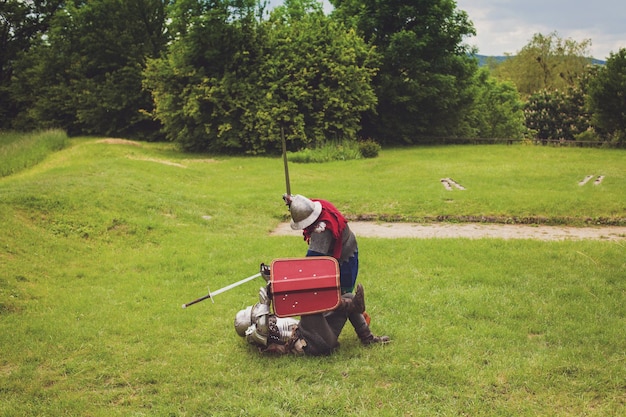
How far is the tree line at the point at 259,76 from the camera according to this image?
25.3 meters

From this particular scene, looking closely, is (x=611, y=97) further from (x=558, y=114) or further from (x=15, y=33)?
(x=15, y=33)

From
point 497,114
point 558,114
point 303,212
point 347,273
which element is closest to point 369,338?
point 347,273

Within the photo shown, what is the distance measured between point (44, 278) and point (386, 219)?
7245 millimetres

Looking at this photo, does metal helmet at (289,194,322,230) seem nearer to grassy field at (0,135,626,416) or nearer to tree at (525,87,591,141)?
grassy field at (0,135,626,416)

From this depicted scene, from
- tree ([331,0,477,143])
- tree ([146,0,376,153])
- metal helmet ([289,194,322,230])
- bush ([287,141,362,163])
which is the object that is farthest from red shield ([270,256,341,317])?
tree ([331,0,477,143])

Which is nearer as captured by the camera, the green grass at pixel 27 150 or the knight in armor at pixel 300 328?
the knight in armor at pixel 300 328

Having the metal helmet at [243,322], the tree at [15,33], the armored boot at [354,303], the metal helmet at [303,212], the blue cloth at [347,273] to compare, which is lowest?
the metal helmet at [243,322]

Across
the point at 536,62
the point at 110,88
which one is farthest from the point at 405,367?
the point at 536,62

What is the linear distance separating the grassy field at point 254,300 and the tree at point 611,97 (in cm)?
1234

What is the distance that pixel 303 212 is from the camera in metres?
4.98

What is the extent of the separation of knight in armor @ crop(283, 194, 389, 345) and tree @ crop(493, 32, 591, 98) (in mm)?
51800

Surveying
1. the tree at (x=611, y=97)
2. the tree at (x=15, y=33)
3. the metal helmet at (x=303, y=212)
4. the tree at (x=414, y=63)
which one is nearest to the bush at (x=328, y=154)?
the tree at (x=414, y=63)

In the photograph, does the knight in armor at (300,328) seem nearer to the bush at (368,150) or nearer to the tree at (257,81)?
the bush at (368,150)

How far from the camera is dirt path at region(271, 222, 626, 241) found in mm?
10249
